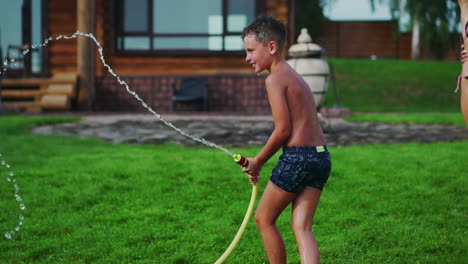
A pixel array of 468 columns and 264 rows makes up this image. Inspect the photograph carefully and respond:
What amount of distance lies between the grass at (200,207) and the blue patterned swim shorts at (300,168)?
3.33ft

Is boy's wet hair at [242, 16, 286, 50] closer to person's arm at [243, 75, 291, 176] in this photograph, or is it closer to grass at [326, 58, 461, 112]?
person's arm at [243, 75, 291, 176]

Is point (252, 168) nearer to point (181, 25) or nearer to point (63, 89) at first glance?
point (63, 89)

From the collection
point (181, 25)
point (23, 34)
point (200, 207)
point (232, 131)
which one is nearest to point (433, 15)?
point (181, 25)

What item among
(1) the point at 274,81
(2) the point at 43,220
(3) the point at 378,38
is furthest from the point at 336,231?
(3) the point at 378,38

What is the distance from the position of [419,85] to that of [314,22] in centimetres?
1081

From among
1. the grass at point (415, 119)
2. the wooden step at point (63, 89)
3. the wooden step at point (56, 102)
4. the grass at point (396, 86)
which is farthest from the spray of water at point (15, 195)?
the grass at point (396, 86)

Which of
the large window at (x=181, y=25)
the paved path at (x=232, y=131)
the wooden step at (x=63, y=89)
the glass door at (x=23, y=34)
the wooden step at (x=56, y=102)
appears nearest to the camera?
the paved path at (x=232, y=131)

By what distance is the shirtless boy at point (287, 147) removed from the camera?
2525 millimetres

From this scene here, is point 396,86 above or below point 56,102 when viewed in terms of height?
above

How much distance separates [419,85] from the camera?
66.6 feet

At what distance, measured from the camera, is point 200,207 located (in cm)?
456

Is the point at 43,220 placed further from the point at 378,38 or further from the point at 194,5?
the point at 378,38

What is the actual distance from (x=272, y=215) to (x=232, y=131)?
6339mm

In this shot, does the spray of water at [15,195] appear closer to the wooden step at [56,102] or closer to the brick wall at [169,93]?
the wooden step at [56,102]
